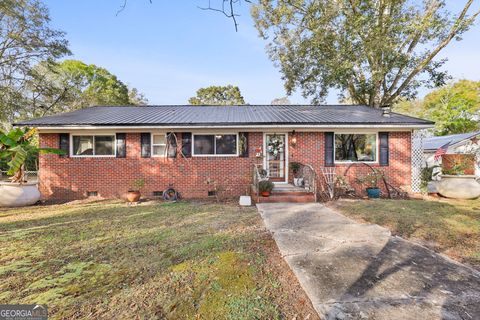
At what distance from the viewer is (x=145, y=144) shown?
378 inches

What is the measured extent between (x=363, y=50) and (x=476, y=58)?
39.2 ft

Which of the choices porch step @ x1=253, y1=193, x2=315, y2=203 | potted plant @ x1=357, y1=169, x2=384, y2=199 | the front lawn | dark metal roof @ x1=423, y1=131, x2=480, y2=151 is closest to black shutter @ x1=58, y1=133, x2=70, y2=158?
the front lawn

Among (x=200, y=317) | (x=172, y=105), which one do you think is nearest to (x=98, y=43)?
(x=172, y=105)

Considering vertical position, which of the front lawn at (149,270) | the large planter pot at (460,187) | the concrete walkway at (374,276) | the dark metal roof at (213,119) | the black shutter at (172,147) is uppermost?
the dark metal roof at (213,119)

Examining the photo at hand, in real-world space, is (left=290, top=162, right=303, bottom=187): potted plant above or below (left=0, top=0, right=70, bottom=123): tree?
below

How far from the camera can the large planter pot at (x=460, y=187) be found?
899cm

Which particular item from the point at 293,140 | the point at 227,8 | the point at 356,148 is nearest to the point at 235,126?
the point at 293,140

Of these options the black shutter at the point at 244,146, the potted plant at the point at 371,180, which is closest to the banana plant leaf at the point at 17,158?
the black shutter at the point at 244,146

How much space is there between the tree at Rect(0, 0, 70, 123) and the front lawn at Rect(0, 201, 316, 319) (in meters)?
12.7

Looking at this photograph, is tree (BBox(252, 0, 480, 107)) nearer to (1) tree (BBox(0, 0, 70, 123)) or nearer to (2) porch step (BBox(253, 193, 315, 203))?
(2) porch step (BBox(253, 193, 315, 203))

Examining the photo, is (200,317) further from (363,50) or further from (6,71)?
(6,71)

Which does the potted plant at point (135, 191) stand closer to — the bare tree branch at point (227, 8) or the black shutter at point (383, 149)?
the bare tree branch at point (227, 8)

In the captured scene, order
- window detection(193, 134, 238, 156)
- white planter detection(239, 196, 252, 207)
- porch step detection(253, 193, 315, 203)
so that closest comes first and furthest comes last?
white planter detection(239, 196, 252, 207)
porch step detection(253, 193, 315, 203)
window detection(193, 134, 238, 156)

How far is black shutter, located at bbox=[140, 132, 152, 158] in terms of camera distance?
958 centimetres
